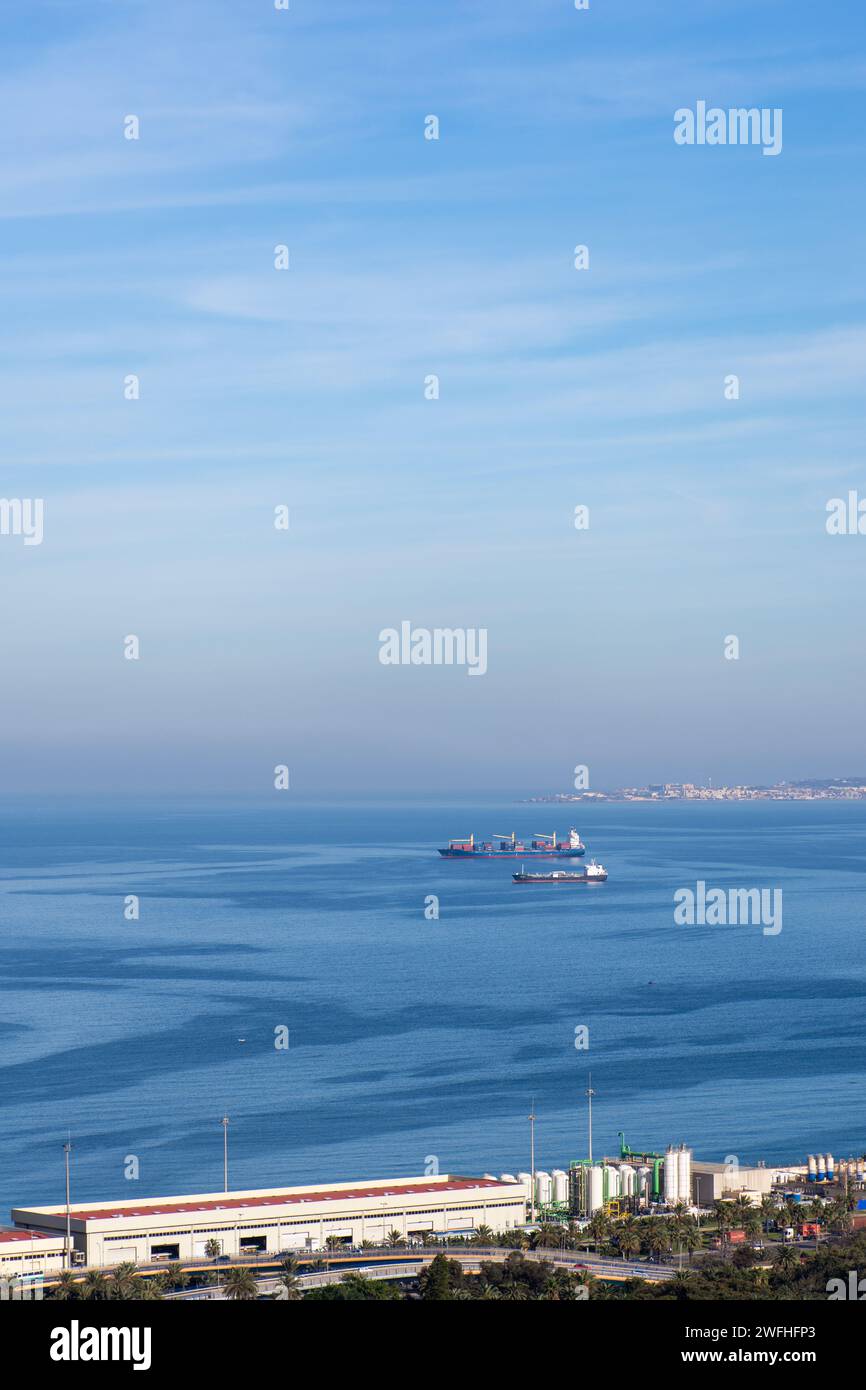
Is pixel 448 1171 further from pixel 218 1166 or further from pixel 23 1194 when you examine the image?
pixel 23 1194

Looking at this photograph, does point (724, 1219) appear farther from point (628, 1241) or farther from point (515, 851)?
point (515, 851)

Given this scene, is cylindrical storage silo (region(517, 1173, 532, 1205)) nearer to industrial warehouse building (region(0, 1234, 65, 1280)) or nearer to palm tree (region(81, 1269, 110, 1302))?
palm tree (region(81, 1269, 110, 1302))

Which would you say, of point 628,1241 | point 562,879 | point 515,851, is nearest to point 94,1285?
point 628,1241

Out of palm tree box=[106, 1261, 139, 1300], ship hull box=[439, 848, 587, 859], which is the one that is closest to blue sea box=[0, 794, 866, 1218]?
palm tree box=[106, 1261, 139, 1300]

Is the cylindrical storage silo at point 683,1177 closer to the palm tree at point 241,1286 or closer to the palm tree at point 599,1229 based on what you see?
the palm tree at point 599,1229

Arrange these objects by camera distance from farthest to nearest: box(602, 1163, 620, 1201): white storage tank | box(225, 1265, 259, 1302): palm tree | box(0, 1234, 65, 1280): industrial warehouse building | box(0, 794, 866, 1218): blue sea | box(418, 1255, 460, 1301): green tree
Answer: box(0, 794, 866, 1218): blue sea
box(602, 1163, 620, 1201): white storage tank
box(0, 1234, 65, 1280): industrial warehouse building
box(225, 1265, 259, 1302): palm tree
box(418, 1255, 460, 1301): green tree
